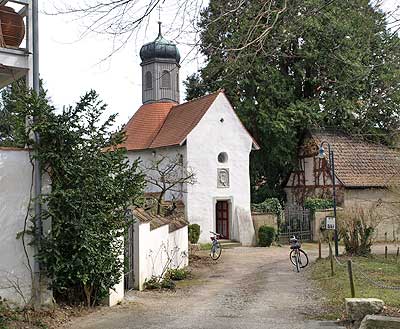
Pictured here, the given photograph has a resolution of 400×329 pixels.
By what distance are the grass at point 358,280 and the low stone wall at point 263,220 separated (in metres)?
9.47

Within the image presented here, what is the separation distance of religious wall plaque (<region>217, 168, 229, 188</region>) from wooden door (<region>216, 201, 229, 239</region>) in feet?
3.61

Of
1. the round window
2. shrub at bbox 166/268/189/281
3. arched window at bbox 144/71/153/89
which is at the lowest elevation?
shrub at bbox 166/268/189/281

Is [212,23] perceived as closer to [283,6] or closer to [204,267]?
[283,6]

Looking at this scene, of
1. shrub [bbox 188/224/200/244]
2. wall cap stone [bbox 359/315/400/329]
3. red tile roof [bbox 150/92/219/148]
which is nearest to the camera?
wall cap stone [bbox 359/315/400/329]

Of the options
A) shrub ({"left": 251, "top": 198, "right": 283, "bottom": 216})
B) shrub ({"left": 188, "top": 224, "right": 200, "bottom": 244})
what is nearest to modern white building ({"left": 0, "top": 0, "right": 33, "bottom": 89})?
shrub ({"left": 188, "top": 224, "right": 200, "bottom": 244})

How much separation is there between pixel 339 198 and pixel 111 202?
73.3 feet

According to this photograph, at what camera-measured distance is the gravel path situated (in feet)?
28.6

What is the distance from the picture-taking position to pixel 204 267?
18641 millimetres

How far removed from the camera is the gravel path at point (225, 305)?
343 inches

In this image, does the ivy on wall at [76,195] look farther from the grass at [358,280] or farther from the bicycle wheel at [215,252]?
the bicycle wheel at [215,252]

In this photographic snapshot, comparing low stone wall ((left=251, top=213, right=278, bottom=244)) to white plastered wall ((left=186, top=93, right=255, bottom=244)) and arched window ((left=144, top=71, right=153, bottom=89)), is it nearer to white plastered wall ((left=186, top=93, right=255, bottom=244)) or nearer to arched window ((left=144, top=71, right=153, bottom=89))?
white plastered wall ((left=186, top=93, right=255, bottom=244))

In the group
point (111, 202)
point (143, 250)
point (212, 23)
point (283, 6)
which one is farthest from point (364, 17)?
point (143, 250)

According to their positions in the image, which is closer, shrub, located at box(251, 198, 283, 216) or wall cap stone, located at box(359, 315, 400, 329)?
wall cap stone, located at box(359, 315, 400, 329)

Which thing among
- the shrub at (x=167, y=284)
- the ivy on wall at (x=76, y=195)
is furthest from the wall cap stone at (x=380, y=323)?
the shrub at (x=167, y=284)
